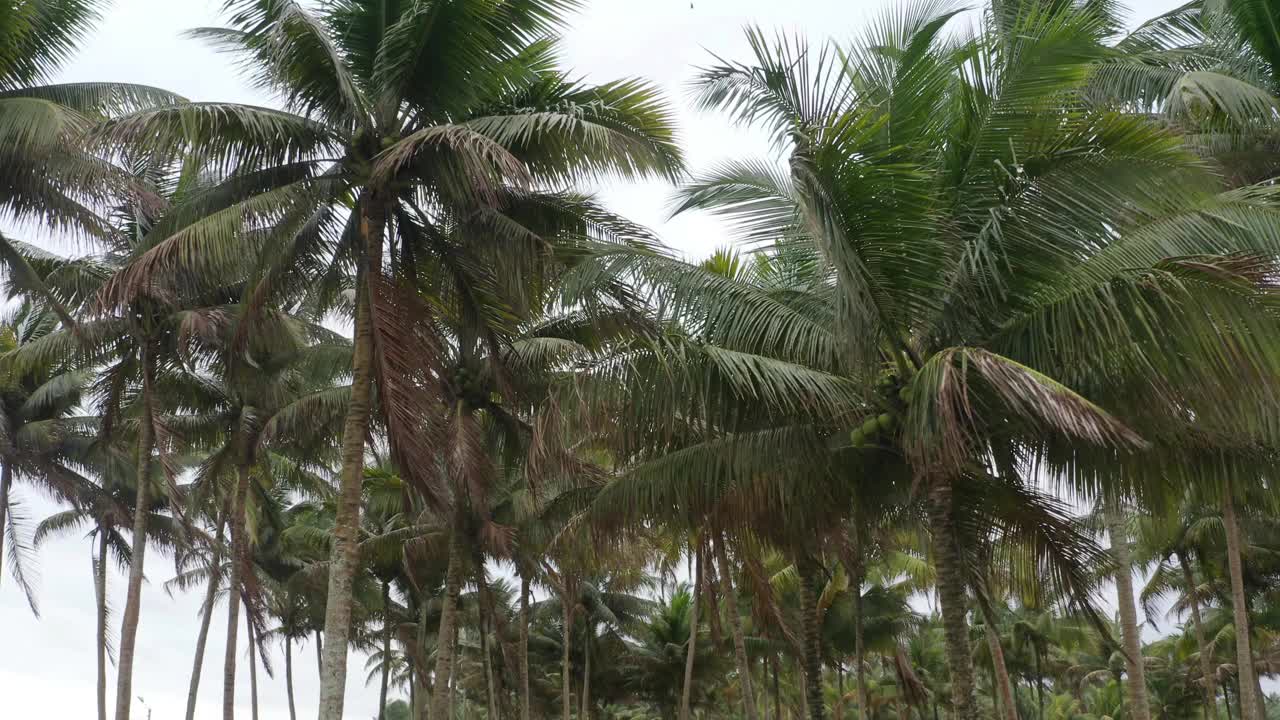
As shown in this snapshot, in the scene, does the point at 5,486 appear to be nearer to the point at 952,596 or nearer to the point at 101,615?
the point at 101,615

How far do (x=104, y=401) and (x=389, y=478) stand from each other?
19.3ft

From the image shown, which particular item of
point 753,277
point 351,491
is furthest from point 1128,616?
point 351,491

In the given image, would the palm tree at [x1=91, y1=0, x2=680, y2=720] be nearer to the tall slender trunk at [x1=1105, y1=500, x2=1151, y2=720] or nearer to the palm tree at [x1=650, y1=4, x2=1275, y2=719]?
the palm tree at [x1=650, y1=4, x2=1275, y2=719]

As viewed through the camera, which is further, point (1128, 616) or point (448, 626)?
point (448, 626)

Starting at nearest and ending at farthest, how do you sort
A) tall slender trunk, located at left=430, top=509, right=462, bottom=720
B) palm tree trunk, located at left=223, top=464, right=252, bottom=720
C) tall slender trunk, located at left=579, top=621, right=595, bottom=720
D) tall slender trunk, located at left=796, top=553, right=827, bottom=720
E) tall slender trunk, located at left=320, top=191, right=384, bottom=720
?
tall slender trunk, located at left=320, top=191, right=384, bottom=720, tall slender trunk, located at left=430, top=509, right=462, bottom=720, tall slender trunk, located at left=796, top=553, right=827, bottom=720, palm tree trunk, located at left=223, top=464, right=252, bottom=720, tall slender trunk, located at left=579, top=621, right=595, bottom=720

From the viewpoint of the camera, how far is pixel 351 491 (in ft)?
38.3

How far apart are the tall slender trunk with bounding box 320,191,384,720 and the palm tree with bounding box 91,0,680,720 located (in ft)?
0.06

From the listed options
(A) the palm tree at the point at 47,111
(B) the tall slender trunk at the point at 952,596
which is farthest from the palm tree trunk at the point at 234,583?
(B) the tall slender trunk at the point at 952,596

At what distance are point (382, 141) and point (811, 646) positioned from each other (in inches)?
379

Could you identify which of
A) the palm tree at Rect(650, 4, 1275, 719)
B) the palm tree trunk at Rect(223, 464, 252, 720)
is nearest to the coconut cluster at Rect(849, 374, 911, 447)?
the palm tree at Rect(650, 4, 1275, 719)

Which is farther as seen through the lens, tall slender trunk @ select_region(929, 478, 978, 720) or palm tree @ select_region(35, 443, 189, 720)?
palm tree @ select_region(35, 443, 189, 720)

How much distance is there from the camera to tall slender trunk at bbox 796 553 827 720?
16.3 metres

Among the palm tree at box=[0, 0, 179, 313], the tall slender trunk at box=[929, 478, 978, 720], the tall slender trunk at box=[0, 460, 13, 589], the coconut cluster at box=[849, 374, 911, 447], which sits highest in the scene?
the palm tree at box=[0, 0, 179, 313]

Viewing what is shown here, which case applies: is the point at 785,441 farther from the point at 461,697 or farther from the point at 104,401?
the point at 461,697
